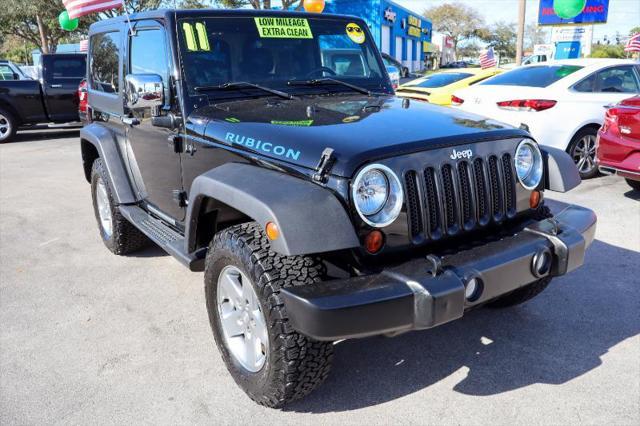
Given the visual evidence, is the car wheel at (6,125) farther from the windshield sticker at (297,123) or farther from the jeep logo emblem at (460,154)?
the jeep logo emblem at (460,154)

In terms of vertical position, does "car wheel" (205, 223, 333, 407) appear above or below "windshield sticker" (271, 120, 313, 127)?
below

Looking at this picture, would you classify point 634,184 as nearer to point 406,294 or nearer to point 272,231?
point 406,294

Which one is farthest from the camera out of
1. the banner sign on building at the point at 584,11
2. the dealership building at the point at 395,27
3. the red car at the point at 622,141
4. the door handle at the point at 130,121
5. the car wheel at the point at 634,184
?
the dealership building at the point at 395,27

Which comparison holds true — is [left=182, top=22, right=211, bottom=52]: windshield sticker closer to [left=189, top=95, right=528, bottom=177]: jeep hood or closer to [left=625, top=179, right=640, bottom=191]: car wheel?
[left=189, top=95, right=528, bottom=177]: jeep hood

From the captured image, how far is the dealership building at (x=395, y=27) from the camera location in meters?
30.8

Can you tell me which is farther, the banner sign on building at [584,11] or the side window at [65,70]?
the banner sign on building at [584,11]

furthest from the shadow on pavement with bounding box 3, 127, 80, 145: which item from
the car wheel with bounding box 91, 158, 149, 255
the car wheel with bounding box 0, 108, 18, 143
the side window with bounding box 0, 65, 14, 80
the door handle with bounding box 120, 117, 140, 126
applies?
the door handle with bounding box 120, 117, 140, 126

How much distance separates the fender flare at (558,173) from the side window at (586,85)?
4438mm

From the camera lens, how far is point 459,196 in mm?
2564

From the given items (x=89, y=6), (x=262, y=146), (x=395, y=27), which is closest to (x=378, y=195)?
(x=262, y=146)

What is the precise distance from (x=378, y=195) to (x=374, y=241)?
0.20 m

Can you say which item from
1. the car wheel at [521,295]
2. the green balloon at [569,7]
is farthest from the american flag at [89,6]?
the green balloon at [569,7]

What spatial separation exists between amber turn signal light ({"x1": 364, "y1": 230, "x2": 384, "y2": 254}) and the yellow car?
7.22 meters

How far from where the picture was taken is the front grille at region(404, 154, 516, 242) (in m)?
2.43
